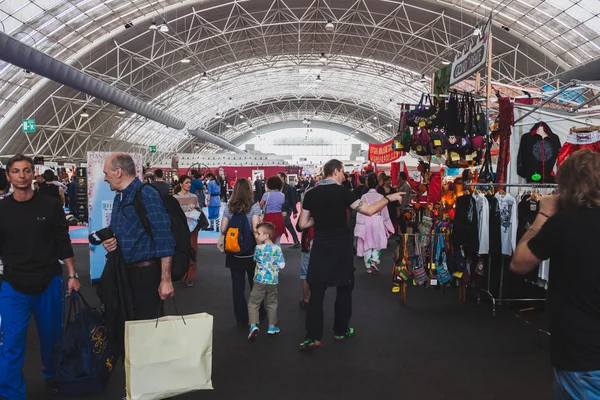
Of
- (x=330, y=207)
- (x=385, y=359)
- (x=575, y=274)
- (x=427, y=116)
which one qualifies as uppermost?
(x=427, y=116)

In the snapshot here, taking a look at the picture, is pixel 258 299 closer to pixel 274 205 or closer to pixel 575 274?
pixel 274 205

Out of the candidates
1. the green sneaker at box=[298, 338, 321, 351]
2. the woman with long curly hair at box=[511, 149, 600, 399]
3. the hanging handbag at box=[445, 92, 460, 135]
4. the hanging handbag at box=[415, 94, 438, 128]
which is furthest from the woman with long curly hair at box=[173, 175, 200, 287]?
the woman with long curly hair at box=[511, 149, 600, 399]

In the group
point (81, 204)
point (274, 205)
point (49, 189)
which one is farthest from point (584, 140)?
point (81, 204)

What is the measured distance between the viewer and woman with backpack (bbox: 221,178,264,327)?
4.40 metres

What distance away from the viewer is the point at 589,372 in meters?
1.49

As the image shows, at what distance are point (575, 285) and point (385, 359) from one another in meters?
2.46

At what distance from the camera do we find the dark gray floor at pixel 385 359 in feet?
10.5

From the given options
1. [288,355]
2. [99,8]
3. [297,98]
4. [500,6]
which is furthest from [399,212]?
[297,98]

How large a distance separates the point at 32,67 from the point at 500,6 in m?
16.4

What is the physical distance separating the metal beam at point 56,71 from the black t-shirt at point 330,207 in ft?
35.3

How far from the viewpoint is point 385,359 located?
3775 mm

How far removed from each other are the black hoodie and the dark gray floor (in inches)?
59.9

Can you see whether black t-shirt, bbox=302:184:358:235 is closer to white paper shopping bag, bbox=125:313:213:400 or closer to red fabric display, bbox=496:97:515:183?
white paper shopping bag, bbox=125:313:213:400

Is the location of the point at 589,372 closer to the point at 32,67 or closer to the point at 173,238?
the point at 173,238
